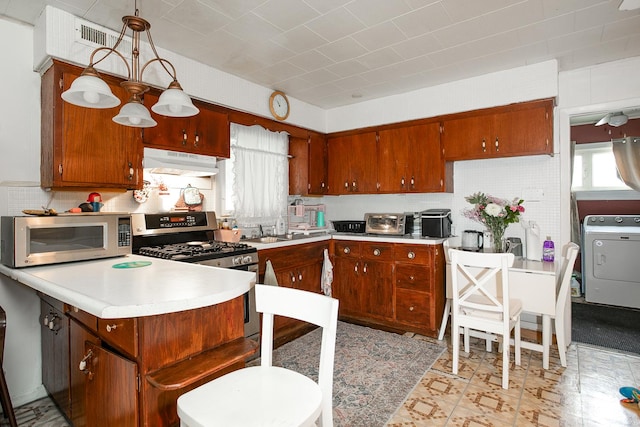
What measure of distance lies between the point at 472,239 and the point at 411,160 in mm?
1031

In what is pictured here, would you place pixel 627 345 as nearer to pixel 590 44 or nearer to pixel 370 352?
pixel 370 352

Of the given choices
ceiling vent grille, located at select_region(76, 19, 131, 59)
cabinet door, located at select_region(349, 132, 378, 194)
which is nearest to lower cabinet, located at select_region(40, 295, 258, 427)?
ceiling vent grille, located at select_region(76, 19, 131, 59)

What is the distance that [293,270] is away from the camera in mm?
3359

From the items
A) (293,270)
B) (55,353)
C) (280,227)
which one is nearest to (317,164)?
(280,227)

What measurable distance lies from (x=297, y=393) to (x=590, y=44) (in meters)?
3.26

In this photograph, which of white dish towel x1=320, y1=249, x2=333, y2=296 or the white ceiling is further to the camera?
white dish towel x1=320, y1=249, x2=333, y2=296

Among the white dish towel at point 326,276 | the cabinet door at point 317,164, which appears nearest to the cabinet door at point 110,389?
the white dish towel at point 326,276

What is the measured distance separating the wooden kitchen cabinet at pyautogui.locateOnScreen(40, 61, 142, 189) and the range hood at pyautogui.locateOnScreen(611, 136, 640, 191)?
226 inches

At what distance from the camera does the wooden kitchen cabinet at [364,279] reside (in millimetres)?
3535

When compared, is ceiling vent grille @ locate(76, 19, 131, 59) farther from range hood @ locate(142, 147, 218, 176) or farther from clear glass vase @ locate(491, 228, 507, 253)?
clear glass vase @ locate(491, 228, 507, 253)

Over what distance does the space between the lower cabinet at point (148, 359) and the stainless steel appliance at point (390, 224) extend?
2553mm

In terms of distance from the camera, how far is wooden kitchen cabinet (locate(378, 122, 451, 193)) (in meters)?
3.60

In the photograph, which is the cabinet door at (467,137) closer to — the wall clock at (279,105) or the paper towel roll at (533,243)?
the paper towel roll at (533,243)

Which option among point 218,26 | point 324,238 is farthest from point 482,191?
point 218,26
